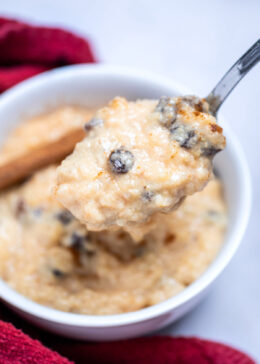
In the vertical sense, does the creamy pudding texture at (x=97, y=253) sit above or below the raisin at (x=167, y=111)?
below

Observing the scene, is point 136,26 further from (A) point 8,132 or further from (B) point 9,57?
(A) point 8,132

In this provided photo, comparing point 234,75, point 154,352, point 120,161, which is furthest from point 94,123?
point 154,352

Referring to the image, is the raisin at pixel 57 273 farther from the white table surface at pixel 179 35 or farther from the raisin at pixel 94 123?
the white table surface at pixel 179 35

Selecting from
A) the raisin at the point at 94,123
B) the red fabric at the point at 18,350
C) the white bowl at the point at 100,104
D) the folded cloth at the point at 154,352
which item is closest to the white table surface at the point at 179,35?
the white bowl at the point at 100,104

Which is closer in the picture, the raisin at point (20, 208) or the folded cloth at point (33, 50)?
the raisin at point (20, 208)

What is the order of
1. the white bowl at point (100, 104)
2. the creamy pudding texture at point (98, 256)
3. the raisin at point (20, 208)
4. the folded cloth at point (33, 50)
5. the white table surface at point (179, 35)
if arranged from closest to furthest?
the white bowl at point (100, 104) → the creamy pudding texture at point (98, 256) → the raisin at point (20, 208) → the folded cloth at point (33, 50) → the white table surface at point (179, 35)

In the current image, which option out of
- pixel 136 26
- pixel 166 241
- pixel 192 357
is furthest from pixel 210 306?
pixel 136 26

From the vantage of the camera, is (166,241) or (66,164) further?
(166,241)

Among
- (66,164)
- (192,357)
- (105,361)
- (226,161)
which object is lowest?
(105,361)

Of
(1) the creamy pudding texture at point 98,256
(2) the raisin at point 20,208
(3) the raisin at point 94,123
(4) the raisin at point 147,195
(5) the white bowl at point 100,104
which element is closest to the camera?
(4) the raisin at point 147,195
